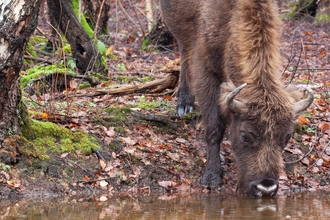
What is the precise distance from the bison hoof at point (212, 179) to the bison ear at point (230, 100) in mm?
995

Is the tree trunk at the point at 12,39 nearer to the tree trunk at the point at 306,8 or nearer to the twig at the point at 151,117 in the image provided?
the twig at the point at 151,117

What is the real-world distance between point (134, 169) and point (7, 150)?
1.84 meters

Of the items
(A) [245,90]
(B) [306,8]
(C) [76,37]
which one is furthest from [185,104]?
(B) [306,8]

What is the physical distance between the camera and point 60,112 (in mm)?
9008

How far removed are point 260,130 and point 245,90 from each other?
605mm

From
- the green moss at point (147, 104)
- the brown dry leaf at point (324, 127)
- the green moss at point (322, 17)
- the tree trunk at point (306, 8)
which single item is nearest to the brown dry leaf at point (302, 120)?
the brown dry leaf at point (324, 127)

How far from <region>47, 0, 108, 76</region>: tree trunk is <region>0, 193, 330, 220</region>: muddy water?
14.9 feet

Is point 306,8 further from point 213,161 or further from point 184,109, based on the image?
point 213,161

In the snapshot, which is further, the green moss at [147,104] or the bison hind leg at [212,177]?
the green moss at [147,104]

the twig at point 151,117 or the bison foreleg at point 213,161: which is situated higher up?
the twig at point 151,117

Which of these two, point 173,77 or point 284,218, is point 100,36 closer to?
point 173,77

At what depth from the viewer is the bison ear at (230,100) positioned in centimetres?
755

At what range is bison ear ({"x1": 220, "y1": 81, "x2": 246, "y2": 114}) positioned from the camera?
7552 millimetres

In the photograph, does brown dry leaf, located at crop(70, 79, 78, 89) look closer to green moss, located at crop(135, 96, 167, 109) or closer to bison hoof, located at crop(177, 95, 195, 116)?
green moss, located at crop(135, 96, 167, 109)
